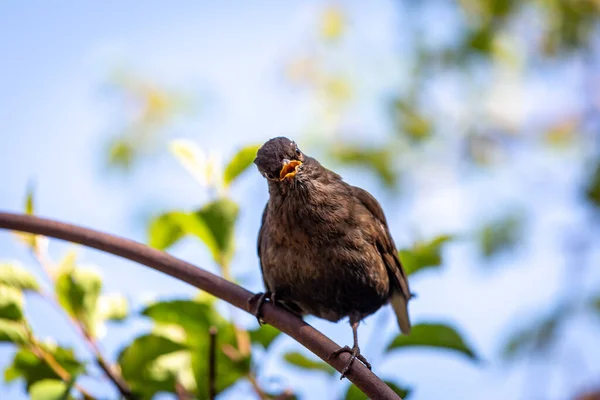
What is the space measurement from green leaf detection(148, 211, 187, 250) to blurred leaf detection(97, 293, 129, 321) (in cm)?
25

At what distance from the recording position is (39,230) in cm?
212

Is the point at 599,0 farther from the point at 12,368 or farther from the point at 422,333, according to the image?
the point at 12,368

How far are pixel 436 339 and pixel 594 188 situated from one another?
12.4ft

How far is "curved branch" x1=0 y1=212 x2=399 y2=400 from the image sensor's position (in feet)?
6.55

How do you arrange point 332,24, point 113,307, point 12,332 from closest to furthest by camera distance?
point 12,332 < point 113,307 < point 332,24

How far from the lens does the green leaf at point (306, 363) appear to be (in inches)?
98.3

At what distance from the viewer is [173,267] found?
2062mm

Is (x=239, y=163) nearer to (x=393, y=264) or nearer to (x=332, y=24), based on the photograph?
(x=393, y=264)

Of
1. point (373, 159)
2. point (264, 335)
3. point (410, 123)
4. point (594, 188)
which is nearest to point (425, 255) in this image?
point (264, 335)

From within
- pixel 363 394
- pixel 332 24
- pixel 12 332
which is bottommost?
pixel 12 332

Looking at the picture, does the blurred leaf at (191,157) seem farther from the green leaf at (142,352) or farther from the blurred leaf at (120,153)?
the blurred leaf at (120,153)

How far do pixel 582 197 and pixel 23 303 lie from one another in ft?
15.8

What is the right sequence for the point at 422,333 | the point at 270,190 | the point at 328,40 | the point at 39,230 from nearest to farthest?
the point at 39,230, the point at 422,333, the point at 270,190, the point at 328,40

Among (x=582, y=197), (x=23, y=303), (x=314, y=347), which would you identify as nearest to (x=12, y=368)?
(x=23, y=303)
